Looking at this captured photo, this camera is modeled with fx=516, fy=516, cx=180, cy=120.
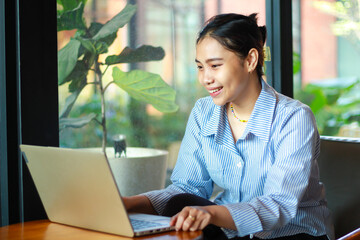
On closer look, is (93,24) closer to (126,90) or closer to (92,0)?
(92,0)

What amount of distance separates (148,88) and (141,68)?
0.09m

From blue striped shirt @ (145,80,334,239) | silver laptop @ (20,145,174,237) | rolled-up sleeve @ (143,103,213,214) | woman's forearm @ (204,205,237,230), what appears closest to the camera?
silver laptop @ (20,145,174,237)

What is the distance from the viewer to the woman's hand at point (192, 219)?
1358 mm

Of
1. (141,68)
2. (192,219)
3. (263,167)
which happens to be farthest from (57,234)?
(141,68)

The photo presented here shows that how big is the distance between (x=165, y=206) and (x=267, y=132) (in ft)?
1.48

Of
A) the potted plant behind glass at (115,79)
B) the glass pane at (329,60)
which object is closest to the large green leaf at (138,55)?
the potted plant behind glass at (115,79)

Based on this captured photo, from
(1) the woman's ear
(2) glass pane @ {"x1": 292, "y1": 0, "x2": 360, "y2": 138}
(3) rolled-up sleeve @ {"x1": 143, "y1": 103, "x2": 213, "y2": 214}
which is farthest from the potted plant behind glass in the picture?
(2) glass pane @ {"x1": 292, "y1": 0, "x2": 360, "y2": 138}

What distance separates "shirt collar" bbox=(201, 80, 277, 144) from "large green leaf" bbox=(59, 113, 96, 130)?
0.47 m

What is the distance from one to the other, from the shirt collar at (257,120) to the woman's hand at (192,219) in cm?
53

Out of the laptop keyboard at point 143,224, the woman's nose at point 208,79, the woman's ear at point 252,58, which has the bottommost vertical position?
the laptop keyboard at point 143,224

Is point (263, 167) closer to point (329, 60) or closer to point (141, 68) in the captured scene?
point (141, 68)

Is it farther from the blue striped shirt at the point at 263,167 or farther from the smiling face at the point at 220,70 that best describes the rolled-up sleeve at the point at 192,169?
the smiling face at the point at 220,70

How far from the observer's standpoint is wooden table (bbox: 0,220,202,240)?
4.32 ft

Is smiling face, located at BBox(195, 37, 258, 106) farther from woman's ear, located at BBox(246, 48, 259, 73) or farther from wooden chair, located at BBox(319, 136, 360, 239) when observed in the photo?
wooden chair, located at BBox(319, 136, 360, 239)
